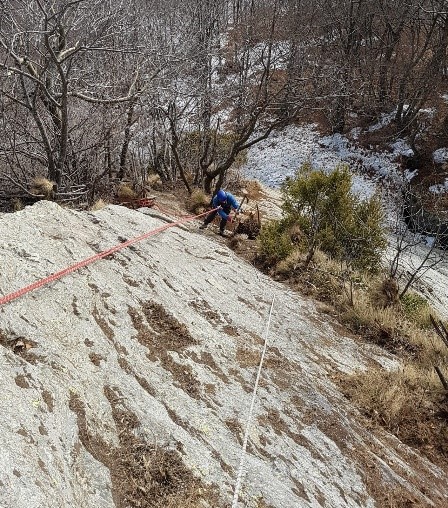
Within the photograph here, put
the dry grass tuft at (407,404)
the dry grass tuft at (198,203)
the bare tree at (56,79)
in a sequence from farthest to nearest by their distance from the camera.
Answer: the dry grass tuft at (198,203) < the bare tree at (56,79) < the dry grass tuft at (407,404)

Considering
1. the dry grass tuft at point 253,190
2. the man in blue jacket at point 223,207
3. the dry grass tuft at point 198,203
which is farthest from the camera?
the dry grass tuft at point 253,190

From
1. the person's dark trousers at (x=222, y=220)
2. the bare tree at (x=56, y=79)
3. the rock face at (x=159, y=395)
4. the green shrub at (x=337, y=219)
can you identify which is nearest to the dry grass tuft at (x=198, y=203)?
the person's dark trousers at (x=222, y=220)

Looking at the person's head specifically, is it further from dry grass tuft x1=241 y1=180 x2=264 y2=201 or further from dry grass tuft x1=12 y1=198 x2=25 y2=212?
dry grass tuft x1=241 y1=180 x2=264 y2=201

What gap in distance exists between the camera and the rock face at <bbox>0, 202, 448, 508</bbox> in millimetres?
2793

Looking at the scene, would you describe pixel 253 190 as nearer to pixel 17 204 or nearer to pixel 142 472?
pixel 17 204

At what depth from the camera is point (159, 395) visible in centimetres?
363

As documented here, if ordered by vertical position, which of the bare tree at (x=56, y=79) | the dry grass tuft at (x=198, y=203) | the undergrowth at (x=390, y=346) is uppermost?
the bare tree at (x=56, y=79)

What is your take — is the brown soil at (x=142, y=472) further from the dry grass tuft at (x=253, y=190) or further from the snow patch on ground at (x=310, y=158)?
the snow patch on ground at (x=310, y=158)

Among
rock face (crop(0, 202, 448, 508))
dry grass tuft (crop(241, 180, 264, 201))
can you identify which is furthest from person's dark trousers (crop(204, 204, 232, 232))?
dry grass tuft (crop(241, 180, 264, 201))

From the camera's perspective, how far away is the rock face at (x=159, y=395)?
9.16 ft

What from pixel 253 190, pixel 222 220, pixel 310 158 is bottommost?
pixel 253 190

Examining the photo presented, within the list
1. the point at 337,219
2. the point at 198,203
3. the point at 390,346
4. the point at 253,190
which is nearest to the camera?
the point at 390,346

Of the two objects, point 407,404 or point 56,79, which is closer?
point 407,404

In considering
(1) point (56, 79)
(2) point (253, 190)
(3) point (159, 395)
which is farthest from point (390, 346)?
(2) point (253, 190)
